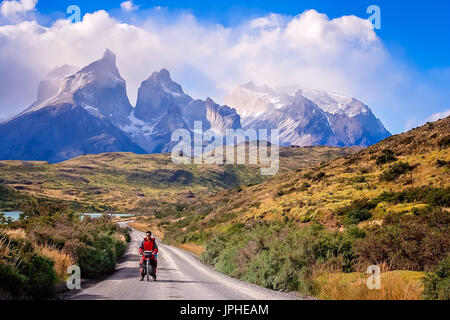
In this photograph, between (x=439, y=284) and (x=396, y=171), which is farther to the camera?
(x=396, y=171)

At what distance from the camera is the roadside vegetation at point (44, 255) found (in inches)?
403

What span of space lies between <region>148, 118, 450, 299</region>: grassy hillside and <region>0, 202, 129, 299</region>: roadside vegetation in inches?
304

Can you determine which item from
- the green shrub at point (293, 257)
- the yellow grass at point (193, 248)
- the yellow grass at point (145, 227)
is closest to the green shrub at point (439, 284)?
the green shrub at point (293, 257)

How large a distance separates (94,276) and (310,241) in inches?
406

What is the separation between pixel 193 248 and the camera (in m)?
42.6

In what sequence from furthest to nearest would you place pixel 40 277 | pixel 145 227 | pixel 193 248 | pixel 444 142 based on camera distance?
pixel 145 227
pixel 193 248
pixel 444 142
pixel 40 277

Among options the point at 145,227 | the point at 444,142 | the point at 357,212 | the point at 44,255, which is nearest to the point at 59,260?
the point at 44,255

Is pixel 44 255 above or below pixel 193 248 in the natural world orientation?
above

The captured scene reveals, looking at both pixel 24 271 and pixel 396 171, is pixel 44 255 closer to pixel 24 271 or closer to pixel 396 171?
pixel 24 271

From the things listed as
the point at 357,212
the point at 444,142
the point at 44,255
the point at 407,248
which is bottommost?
the point at 44,255

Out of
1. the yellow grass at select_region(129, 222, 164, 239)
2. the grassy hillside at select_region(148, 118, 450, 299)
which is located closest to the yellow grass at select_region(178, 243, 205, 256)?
the grassy hillside at select_region(148, 118, 450, 299)

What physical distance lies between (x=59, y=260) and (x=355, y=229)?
1314 cm
